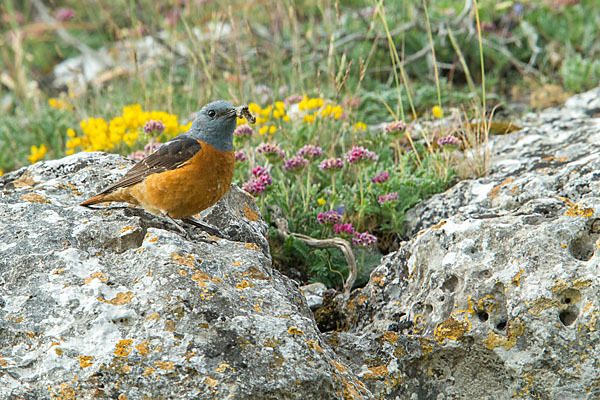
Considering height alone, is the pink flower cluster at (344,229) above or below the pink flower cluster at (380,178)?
below

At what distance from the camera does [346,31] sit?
8.16 m

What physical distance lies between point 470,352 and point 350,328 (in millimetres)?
866

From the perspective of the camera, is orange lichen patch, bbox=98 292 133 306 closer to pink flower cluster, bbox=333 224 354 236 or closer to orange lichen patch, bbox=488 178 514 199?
pink flower cluster, bbox=333 224 354 236

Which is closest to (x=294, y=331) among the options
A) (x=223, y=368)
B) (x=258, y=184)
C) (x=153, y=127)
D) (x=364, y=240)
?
(x=223, y=368)

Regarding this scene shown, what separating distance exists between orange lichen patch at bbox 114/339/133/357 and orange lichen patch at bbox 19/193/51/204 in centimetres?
119

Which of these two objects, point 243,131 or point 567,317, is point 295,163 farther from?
point 567,317

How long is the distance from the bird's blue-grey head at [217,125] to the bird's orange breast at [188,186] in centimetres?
7

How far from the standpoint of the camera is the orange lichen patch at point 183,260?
261 centimetres

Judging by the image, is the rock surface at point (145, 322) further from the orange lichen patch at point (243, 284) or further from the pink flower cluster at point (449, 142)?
the pink flower cluster at point (449, 142)

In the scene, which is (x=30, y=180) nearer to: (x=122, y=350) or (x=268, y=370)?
(x=122, y=350)

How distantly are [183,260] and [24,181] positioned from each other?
5.28 ft

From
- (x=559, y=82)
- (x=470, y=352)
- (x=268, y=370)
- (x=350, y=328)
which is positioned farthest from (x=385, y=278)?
(x=559, y=82)

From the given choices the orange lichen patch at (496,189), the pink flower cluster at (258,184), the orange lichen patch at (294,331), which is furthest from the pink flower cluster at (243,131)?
the orange lichen patch at (294,331)

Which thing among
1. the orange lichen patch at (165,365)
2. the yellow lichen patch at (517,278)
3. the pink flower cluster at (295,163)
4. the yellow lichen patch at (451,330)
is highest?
the orange lichen patch at (165,365)
